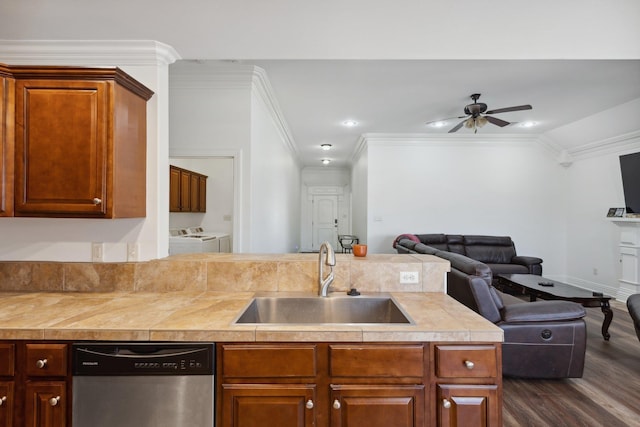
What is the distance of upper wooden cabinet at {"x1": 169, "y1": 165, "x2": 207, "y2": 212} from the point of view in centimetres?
529

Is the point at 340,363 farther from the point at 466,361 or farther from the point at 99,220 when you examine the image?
the point at 99,220

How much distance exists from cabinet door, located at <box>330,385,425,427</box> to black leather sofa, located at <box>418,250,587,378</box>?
147 centimetres

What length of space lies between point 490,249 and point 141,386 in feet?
19.3

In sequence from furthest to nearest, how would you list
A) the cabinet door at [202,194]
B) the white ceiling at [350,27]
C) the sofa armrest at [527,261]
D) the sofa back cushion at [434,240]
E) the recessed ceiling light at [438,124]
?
the cabinet door at [202,194], the sofa back cushion at [434,240], the recessed ceiling light at [438,124], the sofa armrest at [527,261], the white ceiling at [350,27]

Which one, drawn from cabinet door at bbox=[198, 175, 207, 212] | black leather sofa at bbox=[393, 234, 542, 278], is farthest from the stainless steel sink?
cabinet door at bbox=[198, 175, 207, 212]

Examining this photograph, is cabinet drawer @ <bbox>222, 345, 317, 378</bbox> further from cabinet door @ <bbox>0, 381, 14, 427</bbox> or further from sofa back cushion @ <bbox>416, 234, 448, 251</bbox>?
sofa back cushion @ <bbox>416, 234, 448, 251</bbox>

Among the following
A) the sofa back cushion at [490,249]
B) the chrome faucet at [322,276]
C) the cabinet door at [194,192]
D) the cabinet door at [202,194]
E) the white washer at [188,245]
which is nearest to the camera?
the chrome faucet at [322,276]

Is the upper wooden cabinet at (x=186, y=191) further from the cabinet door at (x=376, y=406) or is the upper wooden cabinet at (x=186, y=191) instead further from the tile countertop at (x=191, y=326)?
the cabinet door at (x=376, y=406)

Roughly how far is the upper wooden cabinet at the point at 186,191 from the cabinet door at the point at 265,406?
4.60 meters

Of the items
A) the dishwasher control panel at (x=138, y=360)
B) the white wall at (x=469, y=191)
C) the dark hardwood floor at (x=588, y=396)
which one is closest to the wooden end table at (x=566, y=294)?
the dark hardwood floor at (x=588, y=396)

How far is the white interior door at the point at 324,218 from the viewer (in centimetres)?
1013

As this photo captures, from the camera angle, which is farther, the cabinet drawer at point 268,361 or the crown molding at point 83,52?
the crown molding at point 83,52

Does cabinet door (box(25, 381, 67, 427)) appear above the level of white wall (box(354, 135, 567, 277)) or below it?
below

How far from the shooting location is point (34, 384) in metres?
1.28
